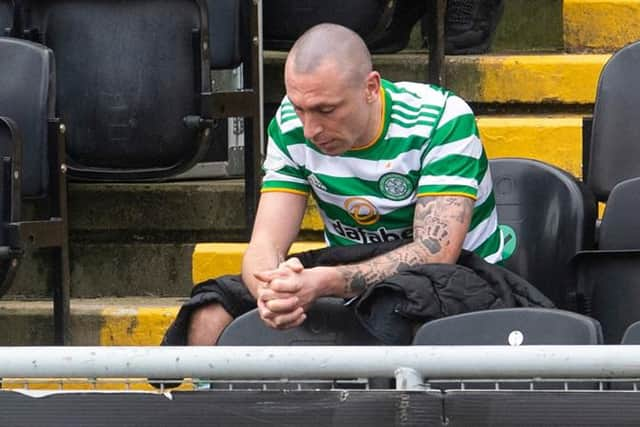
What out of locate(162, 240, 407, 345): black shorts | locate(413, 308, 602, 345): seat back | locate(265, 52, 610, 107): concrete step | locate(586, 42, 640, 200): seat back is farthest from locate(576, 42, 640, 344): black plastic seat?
locate(265, 52, 610, 107): concrete step

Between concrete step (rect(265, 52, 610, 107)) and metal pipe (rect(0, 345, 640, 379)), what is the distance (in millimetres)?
3257

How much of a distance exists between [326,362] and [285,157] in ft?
5.21

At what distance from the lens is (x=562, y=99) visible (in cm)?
527

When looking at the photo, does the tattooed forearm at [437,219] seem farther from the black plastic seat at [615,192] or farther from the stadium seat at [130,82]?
the stadium seat at [130,82]

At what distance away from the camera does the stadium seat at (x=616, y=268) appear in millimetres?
3332

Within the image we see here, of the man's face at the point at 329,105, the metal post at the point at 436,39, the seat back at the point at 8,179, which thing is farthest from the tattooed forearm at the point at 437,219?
the metal post at the point at 436,39

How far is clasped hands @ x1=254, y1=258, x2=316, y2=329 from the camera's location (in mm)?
3061

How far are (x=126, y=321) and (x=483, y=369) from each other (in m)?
2.83

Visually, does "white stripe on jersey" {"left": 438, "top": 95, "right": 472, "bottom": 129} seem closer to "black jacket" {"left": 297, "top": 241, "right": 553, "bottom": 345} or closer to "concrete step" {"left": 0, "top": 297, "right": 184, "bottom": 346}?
"black jacket" {"left": 297, "top": 241, "right": 553, "bottom": 345}

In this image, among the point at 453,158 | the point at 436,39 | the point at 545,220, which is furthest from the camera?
the point at 436,39

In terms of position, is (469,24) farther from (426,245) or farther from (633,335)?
(633,335)

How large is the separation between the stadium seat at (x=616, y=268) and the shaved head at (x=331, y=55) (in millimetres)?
612

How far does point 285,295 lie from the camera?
3.10 metres

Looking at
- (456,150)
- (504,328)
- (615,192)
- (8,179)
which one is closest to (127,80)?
(8,179)
